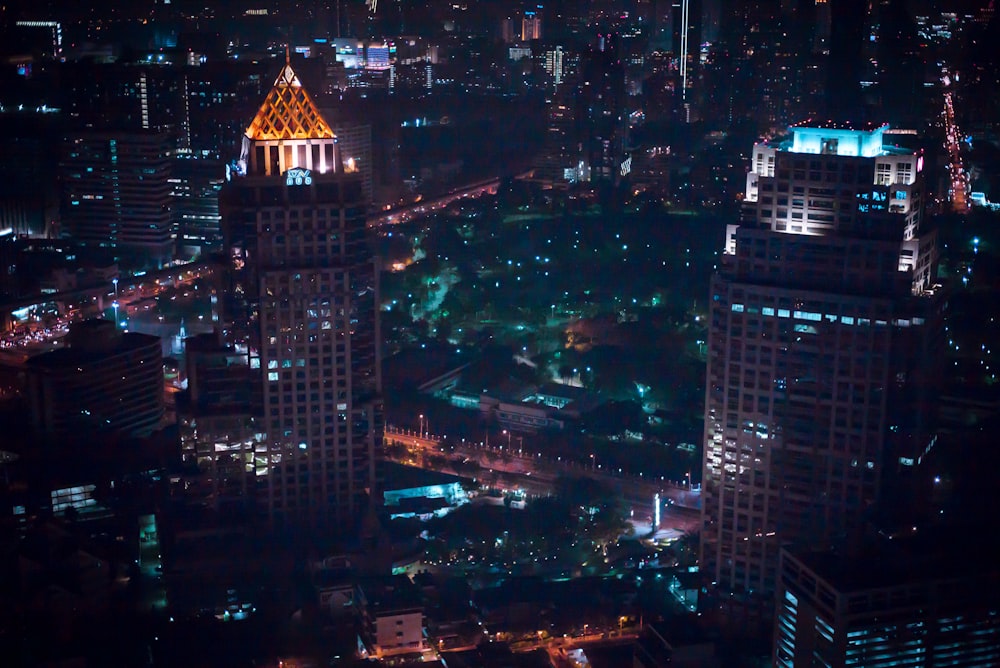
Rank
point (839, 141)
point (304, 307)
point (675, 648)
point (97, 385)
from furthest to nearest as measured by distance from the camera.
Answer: point (97, 385) → point (304, 307) → point (839, 141) → point (675, 648)

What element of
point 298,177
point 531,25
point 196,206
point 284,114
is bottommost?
point 196,206

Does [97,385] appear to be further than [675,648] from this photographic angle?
Yes

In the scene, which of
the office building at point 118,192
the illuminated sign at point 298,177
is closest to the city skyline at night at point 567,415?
the illuminated sign at point 298,177

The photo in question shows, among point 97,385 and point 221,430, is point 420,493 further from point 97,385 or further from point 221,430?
point 97,385

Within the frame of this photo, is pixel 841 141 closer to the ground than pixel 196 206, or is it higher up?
higher up

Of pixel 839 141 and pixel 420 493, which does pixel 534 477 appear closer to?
pixel 420 493

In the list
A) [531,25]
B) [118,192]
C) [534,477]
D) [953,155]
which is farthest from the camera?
[531,25]

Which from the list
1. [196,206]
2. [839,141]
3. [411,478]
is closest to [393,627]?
[411,478]
